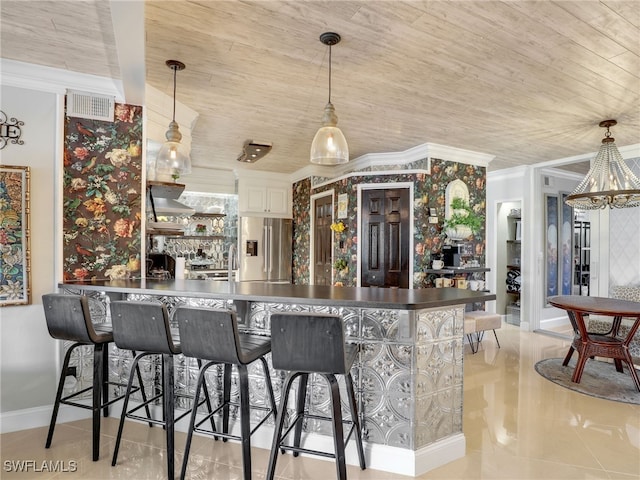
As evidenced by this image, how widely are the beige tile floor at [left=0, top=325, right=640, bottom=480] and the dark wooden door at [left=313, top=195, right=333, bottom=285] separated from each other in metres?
2.99

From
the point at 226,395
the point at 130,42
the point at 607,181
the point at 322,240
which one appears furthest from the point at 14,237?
the point at 607,181

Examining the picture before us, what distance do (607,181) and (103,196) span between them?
4.82 m

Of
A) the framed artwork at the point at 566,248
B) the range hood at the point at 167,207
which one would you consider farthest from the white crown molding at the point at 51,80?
the framed artwork at the point at 566,248

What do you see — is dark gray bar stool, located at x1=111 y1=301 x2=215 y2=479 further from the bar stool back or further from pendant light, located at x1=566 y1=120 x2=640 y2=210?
pendant light, located at x1=566 y1=120 x2=640 y2=210

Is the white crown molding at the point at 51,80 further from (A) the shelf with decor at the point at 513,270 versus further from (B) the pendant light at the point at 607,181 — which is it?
(A) the shelf with decor at the point at 513,270

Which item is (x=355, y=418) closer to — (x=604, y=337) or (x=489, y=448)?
(x=489, y=448)

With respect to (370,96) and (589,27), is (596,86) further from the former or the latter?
(370,96)

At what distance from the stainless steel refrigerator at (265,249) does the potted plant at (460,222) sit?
2798 millimetres

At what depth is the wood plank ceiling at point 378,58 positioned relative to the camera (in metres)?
2.13

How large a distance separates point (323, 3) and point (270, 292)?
5.33ft

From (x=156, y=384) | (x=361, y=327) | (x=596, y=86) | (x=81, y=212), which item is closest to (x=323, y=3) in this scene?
(x=361, y=327)

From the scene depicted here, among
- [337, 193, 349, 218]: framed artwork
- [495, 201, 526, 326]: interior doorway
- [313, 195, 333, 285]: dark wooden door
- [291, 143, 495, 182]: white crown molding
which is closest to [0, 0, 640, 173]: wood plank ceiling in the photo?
[291, 143, 495, 182]: white crown molding

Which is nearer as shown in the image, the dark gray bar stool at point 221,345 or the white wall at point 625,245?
the dark gray bar stool at point 221,345

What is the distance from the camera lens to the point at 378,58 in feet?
8.66
